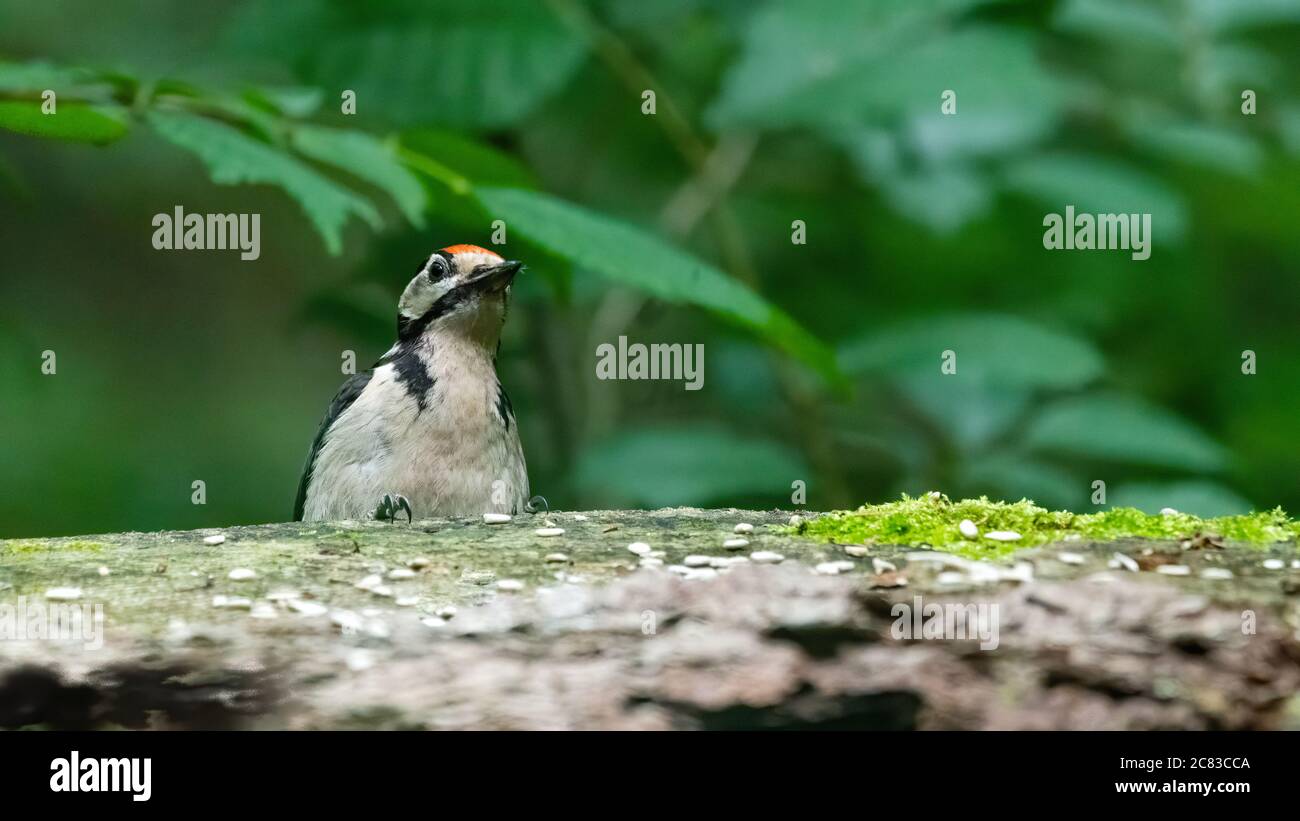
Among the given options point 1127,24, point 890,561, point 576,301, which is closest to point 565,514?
point 890,561

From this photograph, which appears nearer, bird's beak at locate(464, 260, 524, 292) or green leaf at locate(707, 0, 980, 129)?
green leaf at locate(707, 0, 980, 129)

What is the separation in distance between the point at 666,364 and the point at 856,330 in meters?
0.71

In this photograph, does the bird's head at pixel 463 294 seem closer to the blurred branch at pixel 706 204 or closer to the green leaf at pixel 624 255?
the blurred branch at pixel 706 204

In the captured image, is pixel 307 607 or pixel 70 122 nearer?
pixel 307 607

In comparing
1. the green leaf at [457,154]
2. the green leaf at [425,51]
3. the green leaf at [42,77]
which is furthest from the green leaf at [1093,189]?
the green leaf at [42,77]

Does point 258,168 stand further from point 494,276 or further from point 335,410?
point 335,410

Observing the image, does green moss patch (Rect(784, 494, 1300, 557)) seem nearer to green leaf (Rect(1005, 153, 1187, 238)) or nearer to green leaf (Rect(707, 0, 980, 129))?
green leaf (Rect(707, 0, 980, 129))

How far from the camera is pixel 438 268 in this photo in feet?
14.7

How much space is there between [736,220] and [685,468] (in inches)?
71.0

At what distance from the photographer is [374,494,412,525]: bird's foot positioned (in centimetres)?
393

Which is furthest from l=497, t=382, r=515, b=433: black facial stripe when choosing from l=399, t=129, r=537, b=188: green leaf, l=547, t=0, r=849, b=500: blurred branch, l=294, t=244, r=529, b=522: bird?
l=399, t=129, r=537, b=188: green leaf

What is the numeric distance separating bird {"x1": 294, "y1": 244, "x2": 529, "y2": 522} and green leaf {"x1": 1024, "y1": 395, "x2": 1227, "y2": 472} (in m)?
1.63

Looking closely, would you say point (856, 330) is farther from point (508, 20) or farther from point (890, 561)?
point (890, 561)

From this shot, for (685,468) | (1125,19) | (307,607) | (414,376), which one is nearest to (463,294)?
(414,376)
